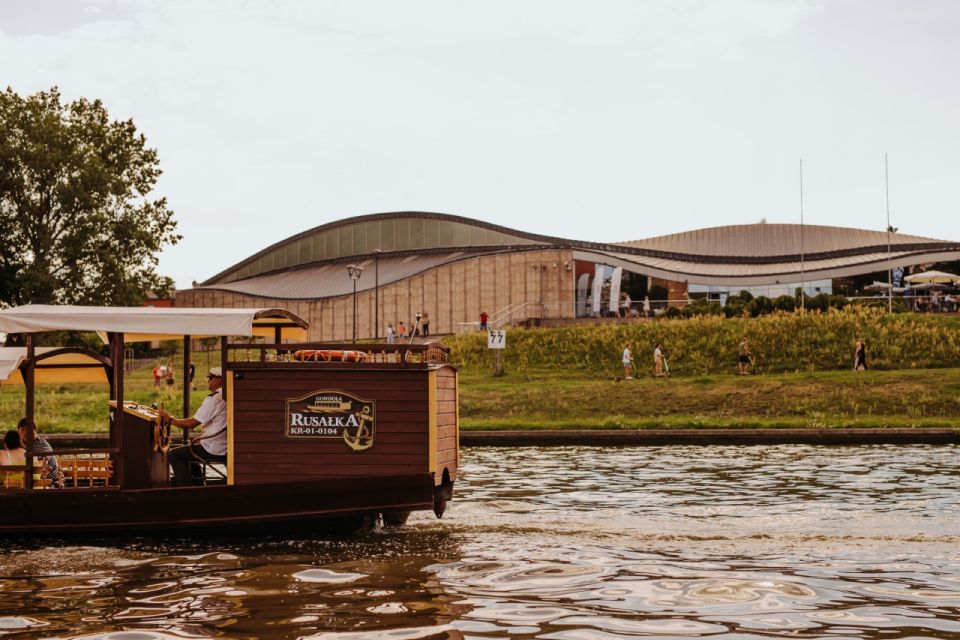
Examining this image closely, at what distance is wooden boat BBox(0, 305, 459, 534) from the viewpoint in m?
13.7

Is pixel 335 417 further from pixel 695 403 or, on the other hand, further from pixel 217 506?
pixel 695 403

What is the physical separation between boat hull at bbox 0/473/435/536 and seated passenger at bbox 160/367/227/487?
428 mm

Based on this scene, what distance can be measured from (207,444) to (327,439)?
157 centimetres

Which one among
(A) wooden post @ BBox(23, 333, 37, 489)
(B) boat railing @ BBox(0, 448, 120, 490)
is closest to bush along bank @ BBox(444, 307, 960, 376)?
(B) boat railing @ BBox(0, 448, 120, 490)

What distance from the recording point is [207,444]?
46.6 ft

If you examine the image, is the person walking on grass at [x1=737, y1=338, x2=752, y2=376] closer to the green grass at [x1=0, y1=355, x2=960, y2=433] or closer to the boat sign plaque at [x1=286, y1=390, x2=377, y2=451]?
the green grass at [x1=0, y1=355, x2=960, y2=433]

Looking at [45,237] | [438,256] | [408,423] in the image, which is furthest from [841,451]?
[438,256]

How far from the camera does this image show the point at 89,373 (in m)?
17.0

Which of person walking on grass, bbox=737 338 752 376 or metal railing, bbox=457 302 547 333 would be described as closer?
person walking on grass, bbox=737 338 752 376

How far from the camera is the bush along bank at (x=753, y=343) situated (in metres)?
37.8

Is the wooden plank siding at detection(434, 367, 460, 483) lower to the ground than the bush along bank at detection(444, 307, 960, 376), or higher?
lower

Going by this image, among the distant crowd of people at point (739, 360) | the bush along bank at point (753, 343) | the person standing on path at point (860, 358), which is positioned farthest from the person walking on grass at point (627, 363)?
the person standing on path at point (860, 358)

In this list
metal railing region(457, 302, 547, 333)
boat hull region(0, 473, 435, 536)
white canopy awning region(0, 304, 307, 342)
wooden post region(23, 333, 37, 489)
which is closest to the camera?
boat hull region(0, 473, 435, 536)

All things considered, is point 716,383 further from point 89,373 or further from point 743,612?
point 743,612
